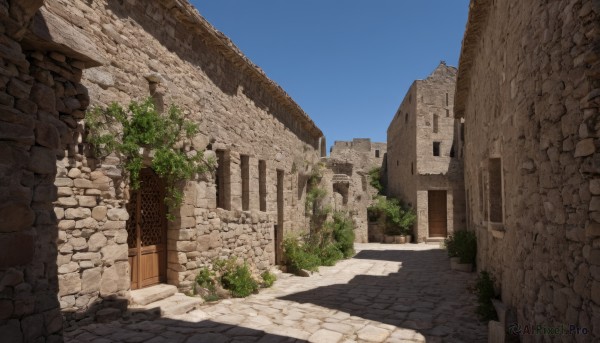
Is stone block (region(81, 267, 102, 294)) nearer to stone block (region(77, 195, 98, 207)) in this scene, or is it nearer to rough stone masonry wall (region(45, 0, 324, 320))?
rough stone masonry wall (region(45, 0, 324, 320))

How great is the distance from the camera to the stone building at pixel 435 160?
19.3m

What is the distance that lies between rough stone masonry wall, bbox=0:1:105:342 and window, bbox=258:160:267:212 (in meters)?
7.19

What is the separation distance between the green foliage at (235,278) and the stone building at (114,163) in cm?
27

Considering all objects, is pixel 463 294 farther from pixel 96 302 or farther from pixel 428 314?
pixel 96 302

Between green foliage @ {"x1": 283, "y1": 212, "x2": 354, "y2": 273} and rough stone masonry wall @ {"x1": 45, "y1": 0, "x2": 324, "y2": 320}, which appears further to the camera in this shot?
green foliage @ {"x1": 283, "y1": 212, "x2": 354, "y2": 273}

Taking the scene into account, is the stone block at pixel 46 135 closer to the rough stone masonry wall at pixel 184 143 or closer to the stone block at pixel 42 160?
the stone block at pixel 42 160

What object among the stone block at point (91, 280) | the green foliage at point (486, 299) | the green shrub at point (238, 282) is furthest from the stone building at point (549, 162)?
the stone block at point (91, 280)

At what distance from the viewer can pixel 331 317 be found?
6.03 m

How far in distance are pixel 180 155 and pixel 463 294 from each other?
5.87 metres

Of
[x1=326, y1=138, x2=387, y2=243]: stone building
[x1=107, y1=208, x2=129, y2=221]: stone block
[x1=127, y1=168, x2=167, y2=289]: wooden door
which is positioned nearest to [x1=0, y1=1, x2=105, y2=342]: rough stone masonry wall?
[x1=107, y1=208, x2=129, y2=221]: stone block

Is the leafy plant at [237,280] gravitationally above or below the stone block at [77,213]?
below

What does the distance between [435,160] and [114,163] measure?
56.1ft

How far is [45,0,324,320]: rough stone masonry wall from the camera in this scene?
488 cm

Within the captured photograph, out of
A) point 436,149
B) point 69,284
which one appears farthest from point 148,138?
point 436,149
